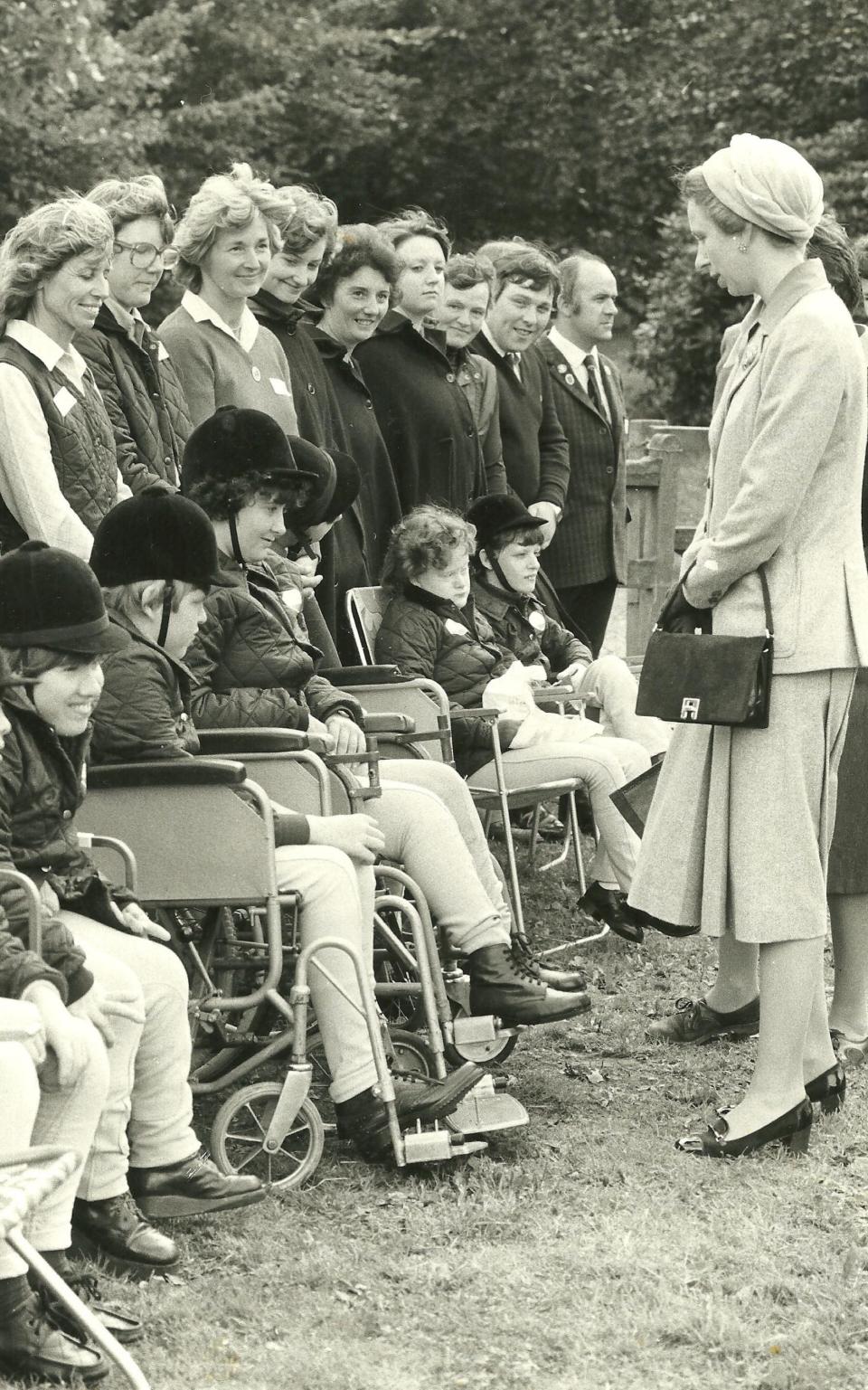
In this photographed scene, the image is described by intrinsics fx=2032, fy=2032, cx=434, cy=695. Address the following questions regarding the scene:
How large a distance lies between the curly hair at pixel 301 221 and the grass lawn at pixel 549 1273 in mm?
2708

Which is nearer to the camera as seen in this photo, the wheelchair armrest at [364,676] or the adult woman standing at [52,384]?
the adult woman standing at [52,384]

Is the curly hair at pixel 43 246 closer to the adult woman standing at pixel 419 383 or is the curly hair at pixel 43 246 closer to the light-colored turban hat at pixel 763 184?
the light-colored turban hat at pixel 763 184

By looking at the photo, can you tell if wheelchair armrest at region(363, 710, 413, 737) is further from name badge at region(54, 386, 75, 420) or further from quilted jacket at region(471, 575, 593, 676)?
quilted jacket at region(471, 575, 593, 676)

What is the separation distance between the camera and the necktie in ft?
25.8

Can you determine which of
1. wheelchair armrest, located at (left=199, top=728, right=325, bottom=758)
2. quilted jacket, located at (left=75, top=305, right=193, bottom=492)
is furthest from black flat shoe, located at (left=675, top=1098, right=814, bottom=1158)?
quilted jacket, located at (left=75, top=305, right=193, bottom=492)

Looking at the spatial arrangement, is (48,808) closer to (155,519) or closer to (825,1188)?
(155,519)

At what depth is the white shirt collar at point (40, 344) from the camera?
4977 mm

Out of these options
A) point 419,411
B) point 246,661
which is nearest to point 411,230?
point 419,411

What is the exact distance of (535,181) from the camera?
26.0 m

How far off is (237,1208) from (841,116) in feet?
60.1

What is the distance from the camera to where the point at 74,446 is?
4.98m

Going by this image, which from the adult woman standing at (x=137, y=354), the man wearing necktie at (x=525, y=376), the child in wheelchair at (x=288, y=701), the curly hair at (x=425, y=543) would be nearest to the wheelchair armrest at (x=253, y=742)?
the child in wheelchair at (x=288, y=701)

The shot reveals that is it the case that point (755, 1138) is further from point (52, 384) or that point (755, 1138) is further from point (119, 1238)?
point (52, 384)

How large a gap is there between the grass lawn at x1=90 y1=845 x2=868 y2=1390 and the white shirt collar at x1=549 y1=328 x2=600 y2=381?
371 cm
